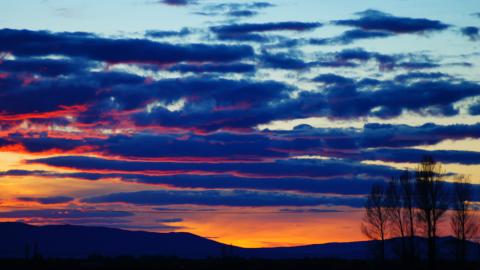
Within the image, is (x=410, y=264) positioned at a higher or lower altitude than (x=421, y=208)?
lower

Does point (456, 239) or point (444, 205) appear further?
point (456, 239)

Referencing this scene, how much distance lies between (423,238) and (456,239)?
13.1m

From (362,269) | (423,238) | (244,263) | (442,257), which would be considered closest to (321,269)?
(362,269)

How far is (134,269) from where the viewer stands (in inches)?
3482

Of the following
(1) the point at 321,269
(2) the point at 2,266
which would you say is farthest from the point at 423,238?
(2) the point at 2,266

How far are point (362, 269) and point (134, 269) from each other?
25360 mm

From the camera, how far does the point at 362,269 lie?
90500 millimetres

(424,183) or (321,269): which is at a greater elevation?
(424,183)

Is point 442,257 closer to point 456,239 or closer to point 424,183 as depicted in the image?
point 456,239

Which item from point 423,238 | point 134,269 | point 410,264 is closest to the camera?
point 134,269

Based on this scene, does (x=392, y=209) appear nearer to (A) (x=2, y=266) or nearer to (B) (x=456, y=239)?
(B) (x=456, y=239)

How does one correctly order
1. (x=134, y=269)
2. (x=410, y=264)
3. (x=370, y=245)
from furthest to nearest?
(x=370, y=245), (x=410, y=264), (x=134, y=269)

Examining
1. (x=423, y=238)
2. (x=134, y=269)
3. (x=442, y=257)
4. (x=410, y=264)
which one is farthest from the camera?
(x=442, y=257)

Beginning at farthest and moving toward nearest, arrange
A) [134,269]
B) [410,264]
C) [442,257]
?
[442,257]
[410,264]
[134,269]
